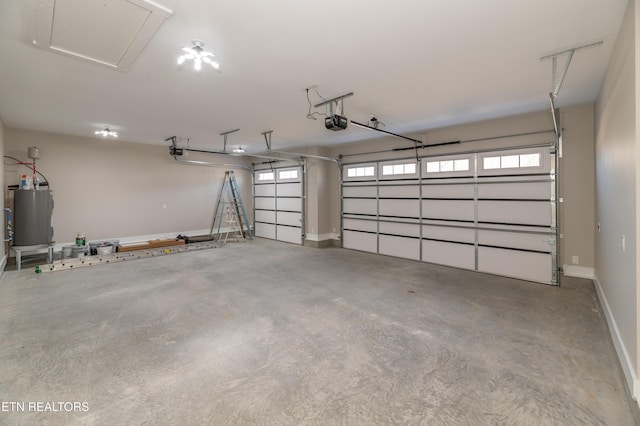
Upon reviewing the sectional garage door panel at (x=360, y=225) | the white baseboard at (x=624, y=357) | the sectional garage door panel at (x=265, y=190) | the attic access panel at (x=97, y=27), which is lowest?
the white baseboard at (x=624, y=357)

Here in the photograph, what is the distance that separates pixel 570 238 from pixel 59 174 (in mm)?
9978

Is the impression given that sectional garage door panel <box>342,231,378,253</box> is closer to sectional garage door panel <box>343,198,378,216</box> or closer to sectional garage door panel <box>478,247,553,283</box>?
sectional garage door panel <box>343,198,378,216</box>

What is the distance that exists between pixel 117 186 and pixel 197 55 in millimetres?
6078

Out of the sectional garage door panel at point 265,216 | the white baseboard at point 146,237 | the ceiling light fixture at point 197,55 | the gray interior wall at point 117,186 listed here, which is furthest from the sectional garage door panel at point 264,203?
the ceiling light fixture at point 197,55

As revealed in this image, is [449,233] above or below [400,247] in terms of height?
above

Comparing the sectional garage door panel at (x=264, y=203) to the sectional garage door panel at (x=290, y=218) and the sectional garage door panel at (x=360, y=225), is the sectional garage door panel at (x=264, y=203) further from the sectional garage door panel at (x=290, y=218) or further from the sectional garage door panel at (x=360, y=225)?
the sectional garage door panel at (x=360, y=225)

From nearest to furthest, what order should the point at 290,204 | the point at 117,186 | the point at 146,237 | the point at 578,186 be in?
the point at 578,186 → the point at 117,186 → the point at 146,237 → the point at 290,204

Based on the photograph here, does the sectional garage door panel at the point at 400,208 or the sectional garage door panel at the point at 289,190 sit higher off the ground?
the sectional garage door panel at the point at 289,190

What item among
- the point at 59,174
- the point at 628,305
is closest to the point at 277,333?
the point at 628,305

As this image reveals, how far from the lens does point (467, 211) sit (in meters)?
5.37

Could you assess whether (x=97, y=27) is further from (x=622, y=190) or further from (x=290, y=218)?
(x=290, y=218)

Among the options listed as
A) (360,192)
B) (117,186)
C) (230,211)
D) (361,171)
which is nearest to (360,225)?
(360,192)

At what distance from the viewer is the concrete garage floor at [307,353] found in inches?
72.7

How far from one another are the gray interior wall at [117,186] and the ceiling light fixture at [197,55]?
5821mm
